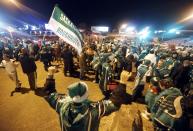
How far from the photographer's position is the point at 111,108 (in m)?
3.40

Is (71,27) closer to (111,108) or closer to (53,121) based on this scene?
(111,108)

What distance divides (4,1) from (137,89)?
1976 inches

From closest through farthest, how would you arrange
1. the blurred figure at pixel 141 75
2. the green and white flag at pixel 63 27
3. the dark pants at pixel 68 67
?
the green and white flag at pixel 63 27 → the blurred figure at pixel 141 75 → the dark pants at pixel 68 67

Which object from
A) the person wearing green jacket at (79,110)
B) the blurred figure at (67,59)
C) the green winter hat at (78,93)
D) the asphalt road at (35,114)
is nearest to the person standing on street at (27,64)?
the asphalt road at (35,114)

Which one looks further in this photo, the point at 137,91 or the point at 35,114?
the point at 137,91

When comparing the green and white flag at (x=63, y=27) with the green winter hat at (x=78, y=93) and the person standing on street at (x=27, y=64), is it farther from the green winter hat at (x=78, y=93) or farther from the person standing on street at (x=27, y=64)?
the person standing on street at (x=27, y=64)

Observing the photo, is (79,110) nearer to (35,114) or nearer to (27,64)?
(35,114)

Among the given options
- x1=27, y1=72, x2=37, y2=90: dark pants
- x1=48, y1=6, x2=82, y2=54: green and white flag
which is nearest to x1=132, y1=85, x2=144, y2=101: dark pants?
x1=48, y1=6, x2=82, y2=54: green and white flag

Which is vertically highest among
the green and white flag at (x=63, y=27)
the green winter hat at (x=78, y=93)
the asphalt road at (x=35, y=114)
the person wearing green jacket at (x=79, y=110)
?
the green and white flag at (x=63, y=27)

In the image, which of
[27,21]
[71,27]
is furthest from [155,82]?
[27,21]

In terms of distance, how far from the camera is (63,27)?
5098 mm

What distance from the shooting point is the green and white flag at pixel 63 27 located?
494 cm

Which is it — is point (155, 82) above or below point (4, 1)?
below

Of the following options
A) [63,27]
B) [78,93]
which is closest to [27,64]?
[63,27]
